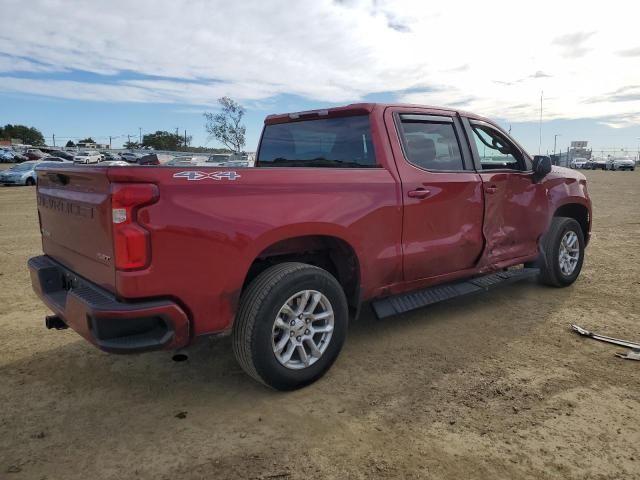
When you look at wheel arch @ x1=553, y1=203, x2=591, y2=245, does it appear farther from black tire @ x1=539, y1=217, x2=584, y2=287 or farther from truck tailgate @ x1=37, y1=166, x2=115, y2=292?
truck tailgate @ x1=37, y1=166, x2=115, y2=292

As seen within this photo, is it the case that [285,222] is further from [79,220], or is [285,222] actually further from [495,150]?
[495,150]

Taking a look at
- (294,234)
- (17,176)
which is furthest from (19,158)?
(294,234)

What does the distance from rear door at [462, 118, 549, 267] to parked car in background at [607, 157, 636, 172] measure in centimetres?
4895

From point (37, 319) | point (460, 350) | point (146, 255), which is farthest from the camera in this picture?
point (37, 319)

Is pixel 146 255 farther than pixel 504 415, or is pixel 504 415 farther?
pixel 504 415

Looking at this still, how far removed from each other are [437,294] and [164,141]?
320ft

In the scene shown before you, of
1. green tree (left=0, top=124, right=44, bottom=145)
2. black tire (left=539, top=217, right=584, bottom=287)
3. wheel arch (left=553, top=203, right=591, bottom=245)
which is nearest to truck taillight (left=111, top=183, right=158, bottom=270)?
black tire (left=539, top=217, right=584, bottom=287)

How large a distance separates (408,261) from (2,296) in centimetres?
433

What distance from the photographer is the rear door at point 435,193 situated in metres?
3.98

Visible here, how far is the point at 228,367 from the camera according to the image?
12.4ft

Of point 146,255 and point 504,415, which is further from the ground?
point 146,255

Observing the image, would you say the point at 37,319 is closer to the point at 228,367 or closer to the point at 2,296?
the point at 2,296

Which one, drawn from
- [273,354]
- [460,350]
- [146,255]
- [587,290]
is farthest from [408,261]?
[587,290]

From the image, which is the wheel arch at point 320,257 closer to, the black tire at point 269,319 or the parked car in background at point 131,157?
the black tire at point 269,319
